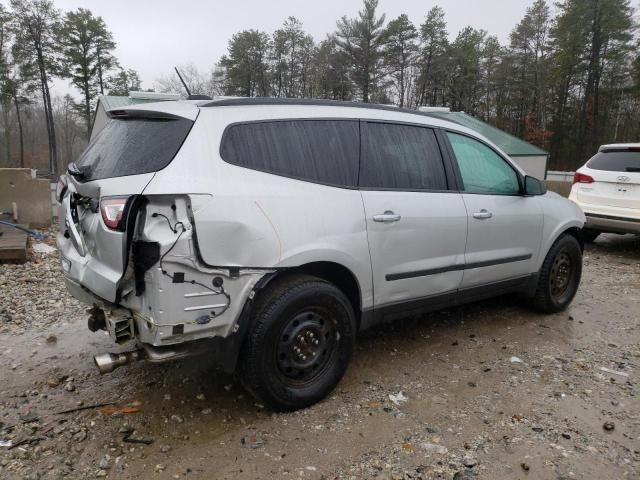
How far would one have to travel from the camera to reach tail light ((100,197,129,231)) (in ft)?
7.71

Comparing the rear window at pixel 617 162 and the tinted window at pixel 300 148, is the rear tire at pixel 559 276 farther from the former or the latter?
the rear window at pixel 617 162

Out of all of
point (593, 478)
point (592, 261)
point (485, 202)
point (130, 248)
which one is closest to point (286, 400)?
point (130, 248)

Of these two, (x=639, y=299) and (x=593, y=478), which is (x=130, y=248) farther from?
(x=639, y=299)

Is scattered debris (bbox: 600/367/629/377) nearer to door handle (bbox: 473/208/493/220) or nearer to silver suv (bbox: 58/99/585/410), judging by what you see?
silver suv (bbox: 58/99/585/410)

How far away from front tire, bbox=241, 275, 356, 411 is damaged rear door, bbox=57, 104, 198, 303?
0.83 meters

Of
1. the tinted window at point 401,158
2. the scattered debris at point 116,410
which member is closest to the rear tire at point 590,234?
the tinted window at point 401,158

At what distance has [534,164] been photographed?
24859 mm

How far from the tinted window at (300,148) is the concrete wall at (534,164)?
24.1 m

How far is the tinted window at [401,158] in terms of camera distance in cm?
319

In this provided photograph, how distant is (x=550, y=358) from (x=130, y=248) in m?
3.37

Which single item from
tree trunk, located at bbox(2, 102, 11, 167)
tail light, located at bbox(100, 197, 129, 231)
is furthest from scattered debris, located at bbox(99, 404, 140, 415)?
tree trunk, located at bbox(2, 102, 11, 167)

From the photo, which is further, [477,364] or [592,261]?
[592,261]

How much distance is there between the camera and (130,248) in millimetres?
2352

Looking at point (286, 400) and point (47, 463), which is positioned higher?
point (286, 400)
